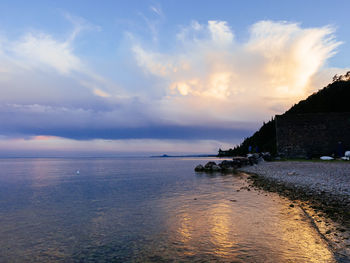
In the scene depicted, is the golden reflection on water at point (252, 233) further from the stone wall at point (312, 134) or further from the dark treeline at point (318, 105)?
the dark treeline at point (318, 105)

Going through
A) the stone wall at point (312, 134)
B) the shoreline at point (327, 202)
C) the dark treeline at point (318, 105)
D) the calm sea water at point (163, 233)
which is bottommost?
the calm sea water at point (163, 233)

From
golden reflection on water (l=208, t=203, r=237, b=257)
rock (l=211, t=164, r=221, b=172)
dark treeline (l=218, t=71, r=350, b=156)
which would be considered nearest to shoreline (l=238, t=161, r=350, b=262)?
golden reflection on water (l=208, t=203, r=237, b=257)

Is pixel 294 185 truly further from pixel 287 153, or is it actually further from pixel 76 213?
pixel 287 153

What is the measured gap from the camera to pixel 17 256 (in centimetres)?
764

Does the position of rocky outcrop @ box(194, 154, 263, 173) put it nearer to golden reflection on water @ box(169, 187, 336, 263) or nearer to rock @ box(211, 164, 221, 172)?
rock @ box(211, 164, 221, 172)

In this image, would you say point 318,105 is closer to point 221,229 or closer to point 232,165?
point 232,165

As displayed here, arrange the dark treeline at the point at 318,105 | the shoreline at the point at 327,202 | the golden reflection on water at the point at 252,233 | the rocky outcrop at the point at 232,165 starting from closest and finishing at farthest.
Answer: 1. the golden reflection on water at the point at 252,233
2. the shoreline at the point at 327,202
3. the rocky outcrop at the point at 232,165
4. the dark treeline at the point at 318,105

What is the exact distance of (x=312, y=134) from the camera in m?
37.8

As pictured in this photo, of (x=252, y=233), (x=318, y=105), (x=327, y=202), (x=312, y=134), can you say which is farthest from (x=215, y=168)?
(x=318, y=105)

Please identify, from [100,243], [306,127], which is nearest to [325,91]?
[306,127]

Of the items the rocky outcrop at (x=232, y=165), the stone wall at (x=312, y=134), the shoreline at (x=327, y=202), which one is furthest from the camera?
the rocky outcrop at (x=232, y=165)

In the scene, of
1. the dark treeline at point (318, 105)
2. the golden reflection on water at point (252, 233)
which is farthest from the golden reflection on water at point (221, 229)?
the dark treeline at point (318, 105)

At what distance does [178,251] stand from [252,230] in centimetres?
356

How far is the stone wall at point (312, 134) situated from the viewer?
36656mm
